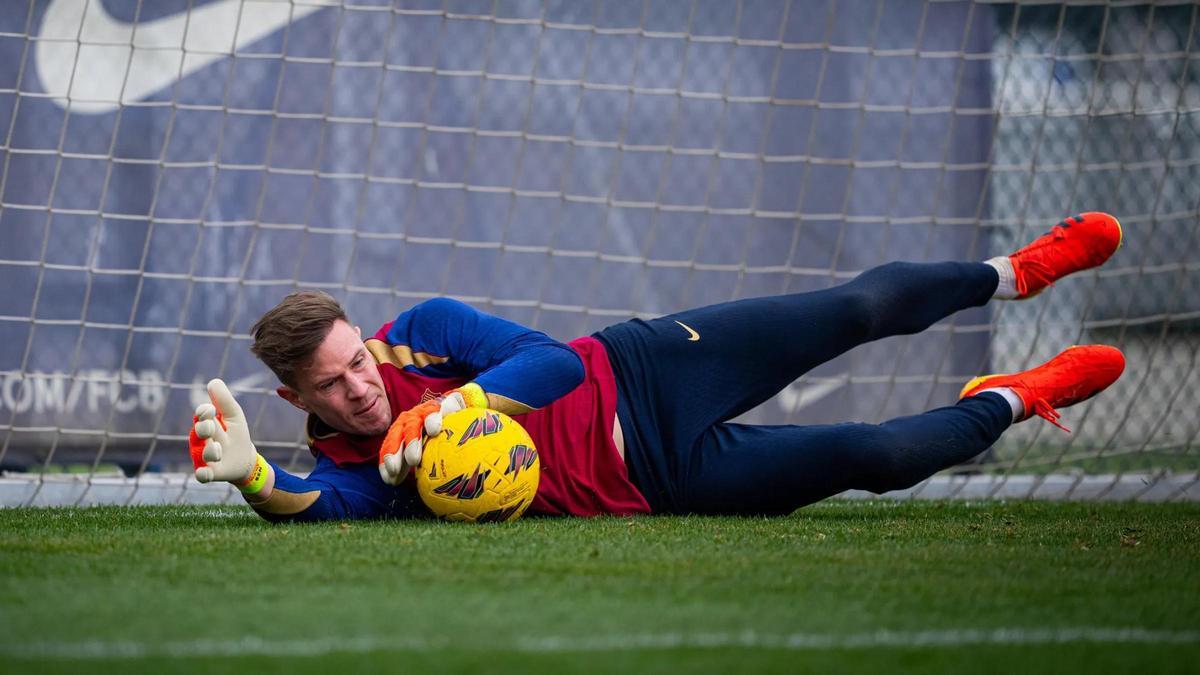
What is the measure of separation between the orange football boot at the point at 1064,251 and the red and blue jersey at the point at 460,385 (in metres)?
1.25

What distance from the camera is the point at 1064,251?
11.9 feet

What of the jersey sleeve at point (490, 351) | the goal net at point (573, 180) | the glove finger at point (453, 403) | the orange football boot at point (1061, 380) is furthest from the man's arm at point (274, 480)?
the goal net at point (573, 180)

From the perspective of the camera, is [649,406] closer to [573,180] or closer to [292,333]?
[292,333]

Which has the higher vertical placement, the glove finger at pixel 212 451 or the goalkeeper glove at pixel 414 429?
the goalkeeper glove at pixel 414 429

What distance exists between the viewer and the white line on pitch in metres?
1.67

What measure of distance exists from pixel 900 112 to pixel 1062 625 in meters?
3.72

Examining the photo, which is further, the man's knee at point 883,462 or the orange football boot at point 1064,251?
the orange football boot at point 1064,251

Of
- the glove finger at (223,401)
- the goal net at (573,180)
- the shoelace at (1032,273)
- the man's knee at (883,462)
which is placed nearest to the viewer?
the glove finger at (223,401)

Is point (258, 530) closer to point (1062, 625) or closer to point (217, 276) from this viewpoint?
point (1062, 625)

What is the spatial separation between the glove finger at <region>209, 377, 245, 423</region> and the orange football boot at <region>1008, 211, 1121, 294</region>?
2.13m

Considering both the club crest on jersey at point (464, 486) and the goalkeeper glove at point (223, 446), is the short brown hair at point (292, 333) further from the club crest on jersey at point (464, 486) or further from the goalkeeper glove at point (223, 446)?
the club crest on jersey at point (464, 486)

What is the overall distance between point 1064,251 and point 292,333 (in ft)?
7.03

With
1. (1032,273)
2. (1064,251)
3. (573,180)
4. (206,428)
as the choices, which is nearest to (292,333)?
(206,428)

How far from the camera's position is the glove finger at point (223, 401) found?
111 inches
